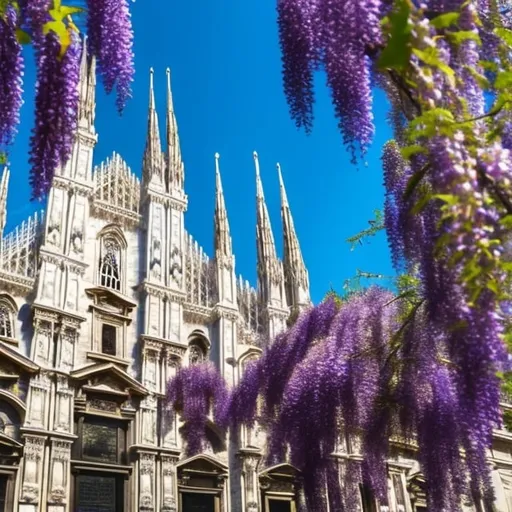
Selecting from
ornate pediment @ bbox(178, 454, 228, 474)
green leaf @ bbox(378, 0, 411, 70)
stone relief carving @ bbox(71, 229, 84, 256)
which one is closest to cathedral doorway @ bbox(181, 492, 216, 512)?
ornate pediment @ bbox(178, 454, 228, 474)

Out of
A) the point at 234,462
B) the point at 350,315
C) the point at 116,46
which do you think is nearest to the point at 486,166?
the point at 116,46

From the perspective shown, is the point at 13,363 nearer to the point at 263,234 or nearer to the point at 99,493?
the point at 99,493

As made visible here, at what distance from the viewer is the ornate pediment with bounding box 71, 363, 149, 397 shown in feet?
67.2

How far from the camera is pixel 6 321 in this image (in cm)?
2005

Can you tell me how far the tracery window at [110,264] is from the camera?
23.4 m

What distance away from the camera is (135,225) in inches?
993

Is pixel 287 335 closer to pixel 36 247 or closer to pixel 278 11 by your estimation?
pixel 36 247

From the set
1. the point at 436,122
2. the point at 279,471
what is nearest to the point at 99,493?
the point at 279,471

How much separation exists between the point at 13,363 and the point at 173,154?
1160 centimetres

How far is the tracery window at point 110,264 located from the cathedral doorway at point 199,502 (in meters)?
7.50

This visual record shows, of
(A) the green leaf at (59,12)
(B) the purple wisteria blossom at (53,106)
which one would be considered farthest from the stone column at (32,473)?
(A) the green leaf at (59,12)

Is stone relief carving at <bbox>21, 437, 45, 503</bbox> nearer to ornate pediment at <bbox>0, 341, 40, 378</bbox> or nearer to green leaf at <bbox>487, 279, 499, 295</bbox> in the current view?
ornate pediment at <bbox>0, 341, 40, 378</bbox>

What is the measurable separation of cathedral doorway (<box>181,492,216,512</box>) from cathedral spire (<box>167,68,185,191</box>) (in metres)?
11.6

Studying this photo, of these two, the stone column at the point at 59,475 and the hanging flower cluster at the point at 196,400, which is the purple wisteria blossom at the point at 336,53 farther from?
the hanging flower cluster at the point at 196,400
